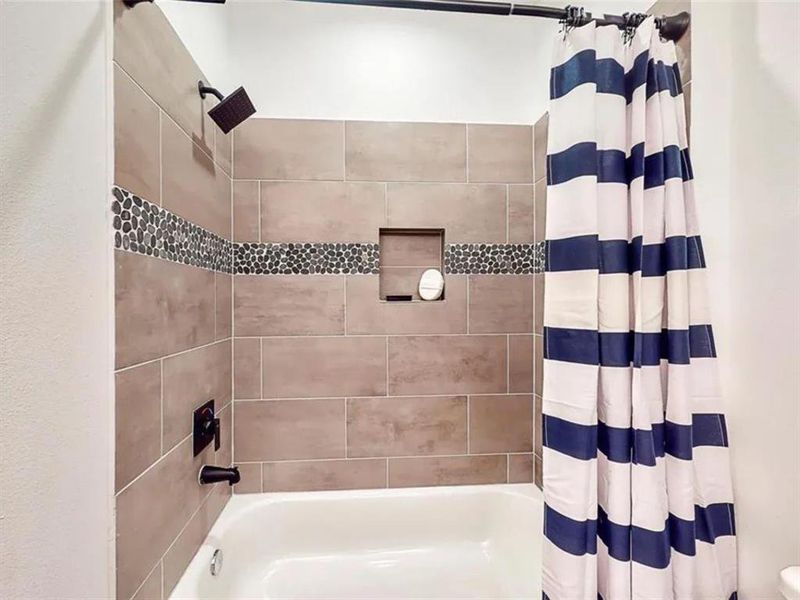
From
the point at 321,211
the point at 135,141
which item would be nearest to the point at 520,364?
the point at 321,211

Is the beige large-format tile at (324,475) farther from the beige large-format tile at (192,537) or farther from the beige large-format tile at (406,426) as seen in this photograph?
the beige large-format tile at (192,537)

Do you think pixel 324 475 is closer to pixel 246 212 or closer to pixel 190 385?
pixel 190 385

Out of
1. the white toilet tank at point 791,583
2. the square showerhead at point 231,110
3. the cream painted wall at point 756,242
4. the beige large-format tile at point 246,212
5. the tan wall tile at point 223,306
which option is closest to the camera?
the white toilet tank at point 791,583

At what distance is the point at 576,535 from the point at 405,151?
1569 millimetres

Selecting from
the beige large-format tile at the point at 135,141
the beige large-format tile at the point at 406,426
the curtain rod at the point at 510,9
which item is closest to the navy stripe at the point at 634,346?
the curtain rod at the point at 510,9

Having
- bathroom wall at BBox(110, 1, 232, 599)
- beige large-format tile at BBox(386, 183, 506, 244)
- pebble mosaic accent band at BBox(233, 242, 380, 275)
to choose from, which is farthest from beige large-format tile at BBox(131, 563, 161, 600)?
beige large-format tile at BBox(386, 183, 506, 244)

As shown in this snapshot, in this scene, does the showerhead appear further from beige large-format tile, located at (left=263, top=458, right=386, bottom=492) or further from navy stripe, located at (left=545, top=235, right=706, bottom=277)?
beige large-format tile, located at (left=263, top=458, right=386, bottom=492)

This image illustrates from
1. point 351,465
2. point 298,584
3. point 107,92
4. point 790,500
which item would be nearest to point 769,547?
point 790,500

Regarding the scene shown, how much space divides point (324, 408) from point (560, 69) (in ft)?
5.05

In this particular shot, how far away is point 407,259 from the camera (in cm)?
194

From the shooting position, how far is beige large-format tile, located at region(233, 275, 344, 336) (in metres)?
1.83

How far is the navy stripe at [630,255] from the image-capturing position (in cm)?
95

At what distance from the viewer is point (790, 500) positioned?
2.92 feet

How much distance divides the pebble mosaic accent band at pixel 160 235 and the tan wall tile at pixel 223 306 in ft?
0.22
